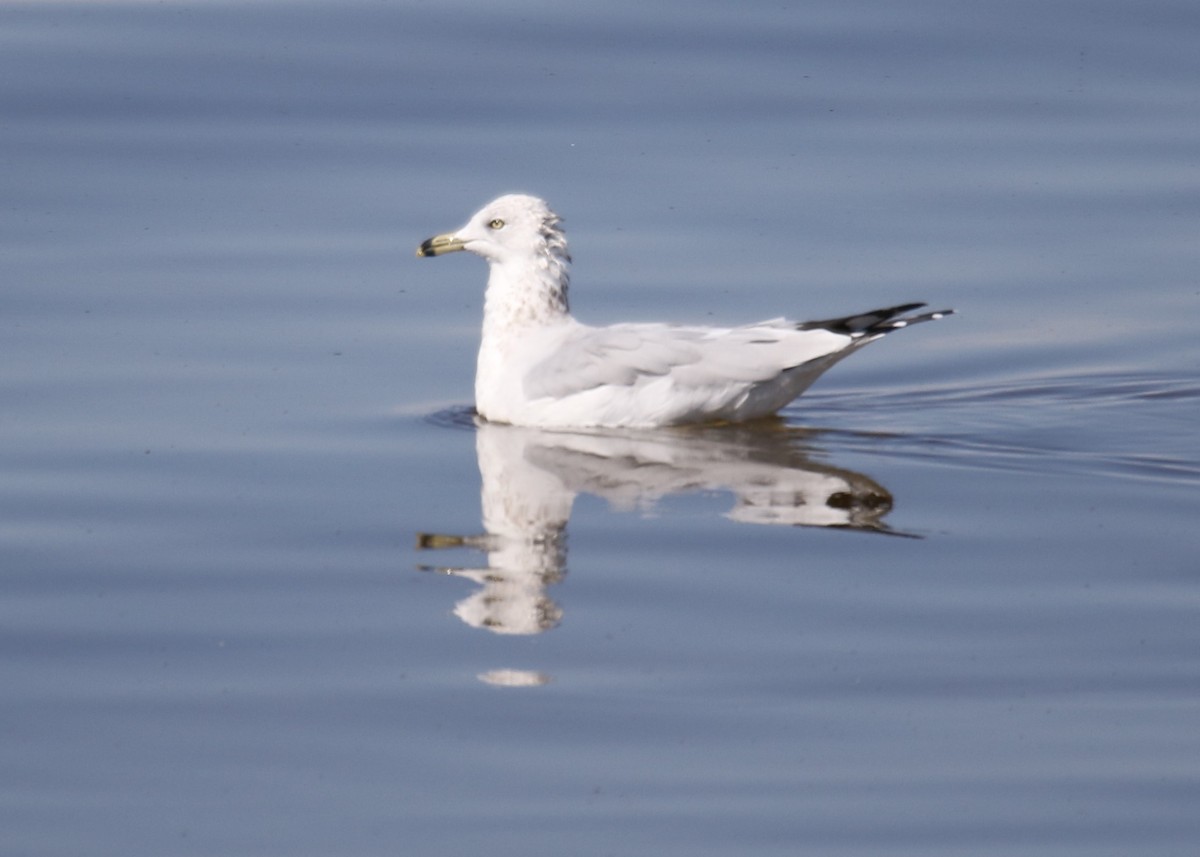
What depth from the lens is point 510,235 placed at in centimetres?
1060

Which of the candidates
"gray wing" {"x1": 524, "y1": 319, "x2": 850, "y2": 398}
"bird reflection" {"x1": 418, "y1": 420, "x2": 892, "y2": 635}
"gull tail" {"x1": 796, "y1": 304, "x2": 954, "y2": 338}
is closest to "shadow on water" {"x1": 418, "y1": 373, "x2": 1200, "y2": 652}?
"bird reflection" {"x1": 418, "y1": 420, "x2": 892, "y2": 635}

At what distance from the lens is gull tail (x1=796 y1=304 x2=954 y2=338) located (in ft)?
31.9

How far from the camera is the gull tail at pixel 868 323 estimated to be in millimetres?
9734

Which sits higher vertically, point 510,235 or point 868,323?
point 510,235

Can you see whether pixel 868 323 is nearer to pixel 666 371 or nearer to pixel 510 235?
pixel 666 371

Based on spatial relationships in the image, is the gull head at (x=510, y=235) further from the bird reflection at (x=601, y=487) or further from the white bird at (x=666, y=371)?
the bird reflection at (x=601, y=487)

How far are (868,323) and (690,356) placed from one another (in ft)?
2.66

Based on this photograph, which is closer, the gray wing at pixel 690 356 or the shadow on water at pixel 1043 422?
the shadow on water at pixel 1043 422

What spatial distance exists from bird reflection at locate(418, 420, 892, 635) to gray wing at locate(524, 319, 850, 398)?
0.81 ft

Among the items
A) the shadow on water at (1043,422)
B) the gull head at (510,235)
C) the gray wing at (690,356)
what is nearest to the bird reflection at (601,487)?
the gray wing at (690,356)

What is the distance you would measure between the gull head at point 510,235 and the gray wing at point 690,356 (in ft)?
2.98

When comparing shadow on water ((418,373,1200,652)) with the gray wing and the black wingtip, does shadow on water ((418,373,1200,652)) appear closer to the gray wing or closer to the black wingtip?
the gray wing

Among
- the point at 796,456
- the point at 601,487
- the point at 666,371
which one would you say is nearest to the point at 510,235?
the point at 666,371

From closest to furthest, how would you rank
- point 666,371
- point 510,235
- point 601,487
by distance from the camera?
point 601,487 → point 666,371 → point 510,235
